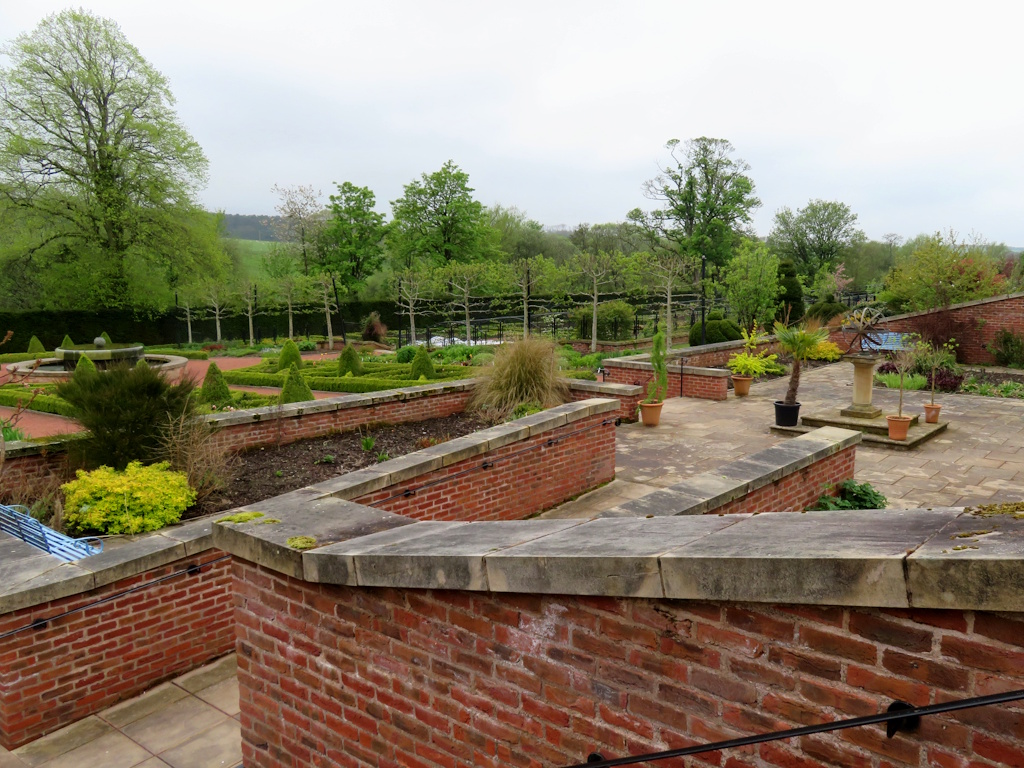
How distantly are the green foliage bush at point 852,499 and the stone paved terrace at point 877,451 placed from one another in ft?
2.62

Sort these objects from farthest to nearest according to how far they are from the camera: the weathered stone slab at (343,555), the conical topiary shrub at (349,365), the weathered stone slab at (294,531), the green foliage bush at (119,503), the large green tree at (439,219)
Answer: the large green tree at (439,219)
the conical topiary shrub at (349,365)
the green foliage bush at (119,503)
the weathered stone slab at (294,531)
the weathered stone slab at (343,555)

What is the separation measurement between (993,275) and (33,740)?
25097 mm

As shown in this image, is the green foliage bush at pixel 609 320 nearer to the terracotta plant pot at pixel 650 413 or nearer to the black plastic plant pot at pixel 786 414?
the terracotta plant pot at pixel 650 413

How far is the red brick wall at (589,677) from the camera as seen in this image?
1.67 metres

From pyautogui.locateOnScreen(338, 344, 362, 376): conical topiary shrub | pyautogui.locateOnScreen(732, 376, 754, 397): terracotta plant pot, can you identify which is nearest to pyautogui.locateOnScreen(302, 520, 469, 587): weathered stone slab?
pyautogui.locateOnScreen(732, 376, 754, 397): terracotta plant pot

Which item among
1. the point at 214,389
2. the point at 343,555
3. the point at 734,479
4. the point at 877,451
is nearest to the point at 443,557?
the point at 343,555

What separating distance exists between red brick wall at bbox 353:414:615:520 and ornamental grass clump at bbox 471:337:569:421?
1.97 meters

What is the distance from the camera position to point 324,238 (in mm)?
40969

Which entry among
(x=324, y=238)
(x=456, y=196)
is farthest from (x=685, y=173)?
(x=324, y=238)

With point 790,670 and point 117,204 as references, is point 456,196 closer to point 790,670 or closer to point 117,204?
point 117,204

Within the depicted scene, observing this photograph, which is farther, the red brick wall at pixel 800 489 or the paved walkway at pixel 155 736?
the red brick wall at pixel 800 489

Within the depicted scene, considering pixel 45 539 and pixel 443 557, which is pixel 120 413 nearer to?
pixel 45 539

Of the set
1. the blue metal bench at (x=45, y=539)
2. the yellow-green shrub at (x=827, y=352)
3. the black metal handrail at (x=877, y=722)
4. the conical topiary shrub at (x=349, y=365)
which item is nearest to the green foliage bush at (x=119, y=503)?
the blue metal bench at (x=45, y=539)

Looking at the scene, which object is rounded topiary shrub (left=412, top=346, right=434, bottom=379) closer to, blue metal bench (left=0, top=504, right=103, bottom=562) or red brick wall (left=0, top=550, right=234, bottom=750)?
blue metal bench (left=0, top=504, right=103, bottom=562)
